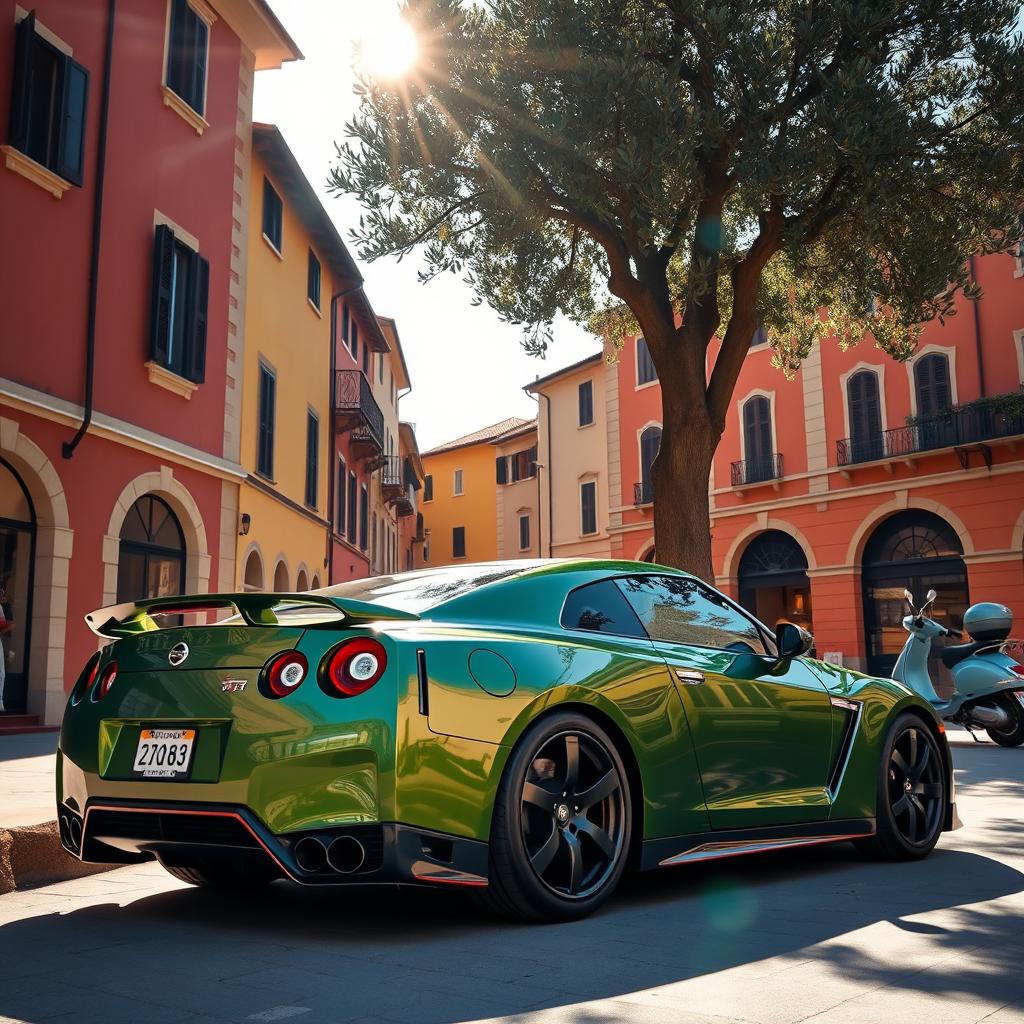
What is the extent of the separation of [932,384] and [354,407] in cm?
1378

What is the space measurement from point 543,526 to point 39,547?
32.4 m

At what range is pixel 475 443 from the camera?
5778 cm

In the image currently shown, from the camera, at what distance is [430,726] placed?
12.1 feet

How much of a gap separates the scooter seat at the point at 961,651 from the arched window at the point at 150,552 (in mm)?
9652

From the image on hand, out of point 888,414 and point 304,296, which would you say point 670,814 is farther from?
point 888,414

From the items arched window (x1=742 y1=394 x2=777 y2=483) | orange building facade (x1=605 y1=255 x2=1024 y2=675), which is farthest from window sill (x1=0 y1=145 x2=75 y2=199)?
arched window (x1=742 y1=394 x2=777 y2=483)

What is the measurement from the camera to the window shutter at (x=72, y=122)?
43.2 feet

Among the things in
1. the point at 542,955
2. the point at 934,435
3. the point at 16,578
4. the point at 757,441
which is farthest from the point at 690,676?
the point at 757,441

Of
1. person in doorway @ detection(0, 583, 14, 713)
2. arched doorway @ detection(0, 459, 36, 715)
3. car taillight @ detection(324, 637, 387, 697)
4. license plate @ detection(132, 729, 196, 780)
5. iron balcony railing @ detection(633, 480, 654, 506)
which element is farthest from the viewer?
iron balcony railing @ detection(633, 480, 654, 506)

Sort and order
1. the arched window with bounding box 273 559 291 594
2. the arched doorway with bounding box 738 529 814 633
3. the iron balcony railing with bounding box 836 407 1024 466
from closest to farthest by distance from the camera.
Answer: the arched window with bounding box 273 559 291 594
the iron balcony railing with bounding box 836 407 1024 466
the arched doorway with bounding box 738 529 814 633

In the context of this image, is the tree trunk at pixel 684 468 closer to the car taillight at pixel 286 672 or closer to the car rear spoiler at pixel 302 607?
the car rear spoiler at pixel 302 607

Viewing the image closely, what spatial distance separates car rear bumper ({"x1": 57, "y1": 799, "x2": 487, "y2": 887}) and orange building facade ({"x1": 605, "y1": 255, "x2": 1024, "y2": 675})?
21.8 metres

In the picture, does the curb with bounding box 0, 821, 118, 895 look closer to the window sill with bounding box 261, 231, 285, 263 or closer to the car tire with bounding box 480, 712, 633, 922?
the car tire with bounding box 480, 712, 633, 922

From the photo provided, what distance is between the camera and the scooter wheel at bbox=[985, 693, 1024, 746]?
40.2 feet
